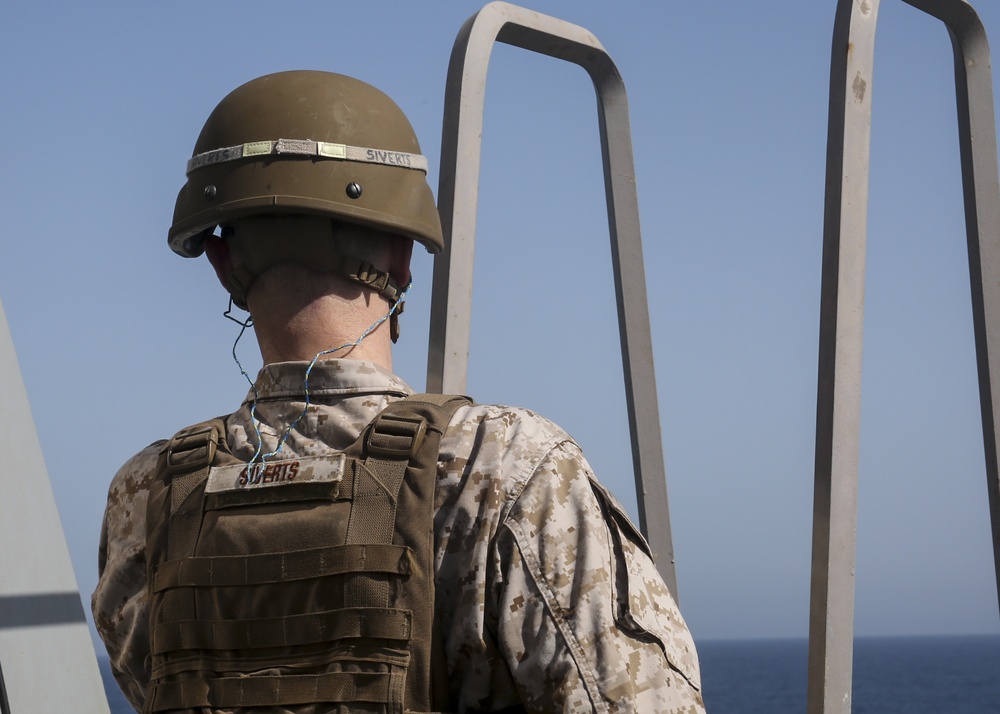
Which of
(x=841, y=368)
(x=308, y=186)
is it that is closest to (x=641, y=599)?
(x=308, y=186)

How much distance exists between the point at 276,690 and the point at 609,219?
10.2 ft

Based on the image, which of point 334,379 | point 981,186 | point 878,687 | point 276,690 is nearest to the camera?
point 276,690

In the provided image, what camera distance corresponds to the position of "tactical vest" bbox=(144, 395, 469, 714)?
229 cm

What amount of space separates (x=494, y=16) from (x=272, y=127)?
180 centimetres

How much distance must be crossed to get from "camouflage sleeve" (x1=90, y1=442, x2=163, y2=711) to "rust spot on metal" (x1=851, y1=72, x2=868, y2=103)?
8.03 ft

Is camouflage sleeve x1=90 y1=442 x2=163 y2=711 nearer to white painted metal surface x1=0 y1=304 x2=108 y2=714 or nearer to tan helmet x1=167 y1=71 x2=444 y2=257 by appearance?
tan helmet x1=167 y1=71 x2=444 y2=257

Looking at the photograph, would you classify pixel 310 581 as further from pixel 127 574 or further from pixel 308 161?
pixel 308 161

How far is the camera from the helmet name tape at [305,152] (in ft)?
8.85

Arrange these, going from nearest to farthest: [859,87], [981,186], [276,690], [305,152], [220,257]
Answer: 1. [276,690]
2. [305,152]
3. [220,257]
4. [859,87]
5. [981,186]

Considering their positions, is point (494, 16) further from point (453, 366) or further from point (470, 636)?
point (470, 636)

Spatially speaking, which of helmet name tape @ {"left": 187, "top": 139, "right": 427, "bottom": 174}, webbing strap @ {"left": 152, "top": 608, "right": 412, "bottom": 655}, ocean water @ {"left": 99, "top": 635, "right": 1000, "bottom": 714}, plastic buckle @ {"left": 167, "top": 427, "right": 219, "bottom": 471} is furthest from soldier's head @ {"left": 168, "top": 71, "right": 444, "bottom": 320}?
ocean water @ {"left": 99, "top": 635, "right": 1000, "bottom": 714}

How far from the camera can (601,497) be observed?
2.36m

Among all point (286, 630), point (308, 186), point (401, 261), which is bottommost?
point (286, 630)

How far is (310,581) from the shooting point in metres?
2.34
